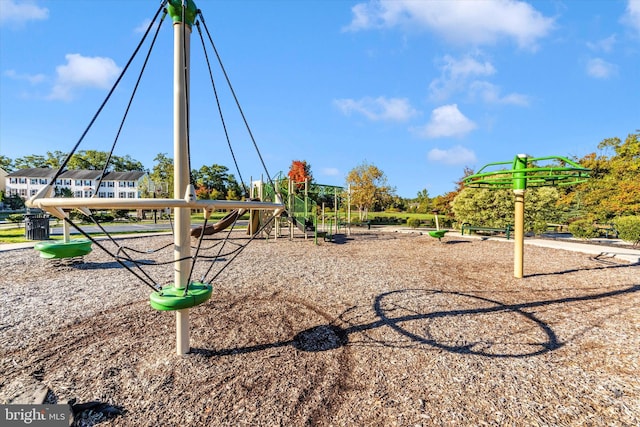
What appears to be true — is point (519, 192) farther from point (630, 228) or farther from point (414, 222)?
point (414, 222)

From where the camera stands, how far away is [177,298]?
3.03 metres

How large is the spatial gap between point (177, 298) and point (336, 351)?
210cm

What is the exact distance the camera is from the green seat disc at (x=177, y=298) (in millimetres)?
2996

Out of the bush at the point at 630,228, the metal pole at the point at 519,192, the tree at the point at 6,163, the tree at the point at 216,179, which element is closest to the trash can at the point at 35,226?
the metal pole at the point at 519,192

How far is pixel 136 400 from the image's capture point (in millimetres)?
2873

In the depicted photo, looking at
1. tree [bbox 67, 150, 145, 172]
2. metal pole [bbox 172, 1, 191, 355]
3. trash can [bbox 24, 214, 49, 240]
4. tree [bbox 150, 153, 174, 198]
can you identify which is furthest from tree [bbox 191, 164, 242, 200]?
metal pole [bbox 172, 1, 191, 355]

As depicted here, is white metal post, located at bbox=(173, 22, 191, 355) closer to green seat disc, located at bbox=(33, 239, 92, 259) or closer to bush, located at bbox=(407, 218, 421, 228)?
green seat disc, located at bbox=(33, 239, 92, 259)

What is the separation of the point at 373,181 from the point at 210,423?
33973 mm

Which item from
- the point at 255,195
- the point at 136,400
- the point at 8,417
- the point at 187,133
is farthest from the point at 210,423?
the point at 255,195

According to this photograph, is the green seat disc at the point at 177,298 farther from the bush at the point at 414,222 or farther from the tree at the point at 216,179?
the tree at the point at 216,179

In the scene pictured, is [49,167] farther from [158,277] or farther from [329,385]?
[329,385]

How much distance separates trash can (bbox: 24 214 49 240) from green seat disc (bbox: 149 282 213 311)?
49.3 ft

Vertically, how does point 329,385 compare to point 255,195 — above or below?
below

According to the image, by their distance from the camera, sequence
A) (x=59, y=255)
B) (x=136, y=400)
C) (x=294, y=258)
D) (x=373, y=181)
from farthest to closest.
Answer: (x=373, y=181) < (x=294, y=258) < (x=59, y=255) < (x=136, y=400)
